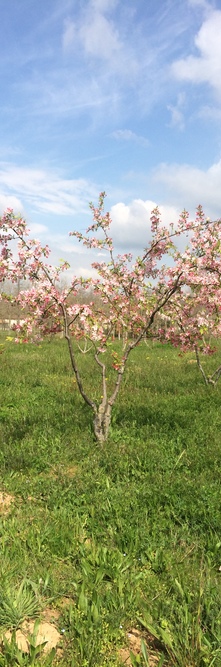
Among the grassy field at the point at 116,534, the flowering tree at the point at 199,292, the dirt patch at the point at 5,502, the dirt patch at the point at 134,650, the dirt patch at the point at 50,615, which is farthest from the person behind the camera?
the flowering tree at the point at 199,292

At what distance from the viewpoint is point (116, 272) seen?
8.23 meters

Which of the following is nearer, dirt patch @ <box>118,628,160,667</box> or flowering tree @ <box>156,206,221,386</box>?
dirt patch @ <box>118,628,160,667</box>

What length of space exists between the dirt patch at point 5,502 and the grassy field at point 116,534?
15mm

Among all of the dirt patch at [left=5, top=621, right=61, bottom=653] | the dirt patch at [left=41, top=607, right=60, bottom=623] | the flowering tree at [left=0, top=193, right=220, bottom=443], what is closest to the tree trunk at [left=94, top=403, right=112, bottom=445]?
the flowering tree at [left=0, top=193, right=220, bottom=443]

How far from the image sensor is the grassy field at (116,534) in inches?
120

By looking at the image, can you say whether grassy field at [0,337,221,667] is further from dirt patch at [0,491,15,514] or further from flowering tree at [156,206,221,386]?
flowering tree at [156,206,221,386]

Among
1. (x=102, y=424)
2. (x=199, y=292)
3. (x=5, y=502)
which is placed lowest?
(x=5, y=502)

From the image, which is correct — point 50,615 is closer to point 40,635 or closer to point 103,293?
point 40,635

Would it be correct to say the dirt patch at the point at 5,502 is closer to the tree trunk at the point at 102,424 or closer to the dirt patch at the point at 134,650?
the tree trunk at the point at 102,424

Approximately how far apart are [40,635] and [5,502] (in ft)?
7.22

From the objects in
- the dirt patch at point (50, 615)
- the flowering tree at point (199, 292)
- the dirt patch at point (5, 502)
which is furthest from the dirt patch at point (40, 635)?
the flowering tree at point (199, 292)

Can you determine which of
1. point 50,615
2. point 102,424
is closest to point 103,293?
point 102,424

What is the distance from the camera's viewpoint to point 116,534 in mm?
4324

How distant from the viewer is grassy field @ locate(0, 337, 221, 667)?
305 centimetres
